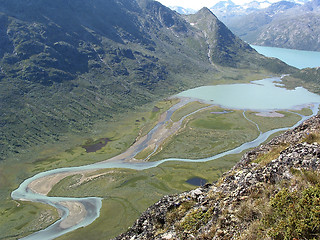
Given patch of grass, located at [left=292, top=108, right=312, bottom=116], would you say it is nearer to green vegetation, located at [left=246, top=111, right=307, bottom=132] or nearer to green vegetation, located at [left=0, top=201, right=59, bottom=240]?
green vegetation, located at [left=246, top=111, right=307, bottom=132]

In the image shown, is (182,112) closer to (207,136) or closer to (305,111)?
(207,136)

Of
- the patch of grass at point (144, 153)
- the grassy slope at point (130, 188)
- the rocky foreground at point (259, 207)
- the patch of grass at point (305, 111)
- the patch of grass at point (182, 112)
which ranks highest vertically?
the rocky foreground at point (259, 207)

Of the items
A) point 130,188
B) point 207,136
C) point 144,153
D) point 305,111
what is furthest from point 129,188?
point 305,111

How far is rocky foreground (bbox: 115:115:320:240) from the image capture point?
1180 cm

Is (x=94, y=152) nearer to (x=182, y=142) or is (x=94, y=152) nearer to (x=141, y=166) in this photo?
(x=141, y=166)

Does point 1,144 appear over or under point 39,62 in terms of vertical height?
under

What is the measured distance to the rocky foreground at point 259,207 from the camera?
11.8 meters

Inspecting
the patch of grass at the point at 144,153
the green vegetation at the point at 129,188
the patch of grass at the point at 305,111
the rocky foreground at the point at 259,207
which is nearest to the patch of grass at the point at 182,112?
the patch of grass at the point at 144,153

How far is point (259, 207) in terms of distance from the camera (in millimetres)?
14406

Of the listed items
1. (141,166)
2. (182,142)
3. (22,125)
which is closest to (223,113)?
(182,142)

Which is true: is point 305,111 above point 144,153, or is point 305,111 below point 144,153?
above

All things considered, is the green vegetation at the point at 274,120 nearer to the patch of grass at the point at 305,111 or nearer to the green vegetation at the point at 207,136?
the green vegetation at the point at 207,136

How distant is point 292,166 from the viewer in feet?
52.6

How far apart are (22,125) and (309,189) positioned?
155535mm
